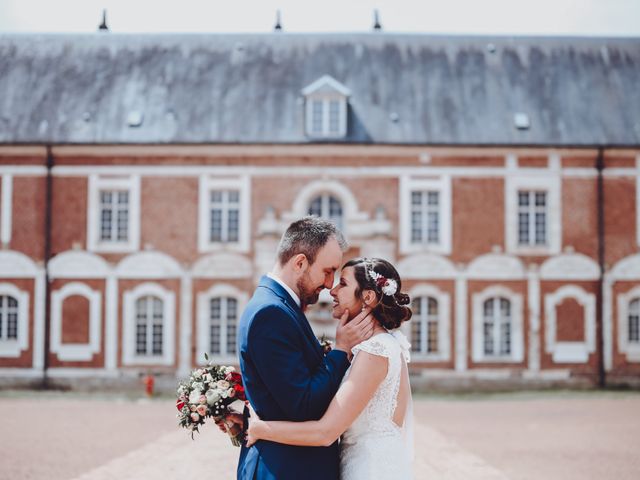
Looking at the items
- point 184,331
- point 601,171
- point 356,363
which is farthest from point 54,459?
point 601,171

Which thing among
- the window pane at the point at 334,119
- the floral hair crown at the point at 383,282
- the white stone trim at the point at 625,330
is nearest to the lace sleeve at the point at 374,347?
the floral hair crown at the point at 383,282

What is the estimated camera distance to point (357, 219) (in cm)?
2280

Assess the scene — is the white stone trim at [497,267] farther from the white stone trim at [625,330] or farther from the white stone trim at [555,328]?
the white stone trim at [625,330]

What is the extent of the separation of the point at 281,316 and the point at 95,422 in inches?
501

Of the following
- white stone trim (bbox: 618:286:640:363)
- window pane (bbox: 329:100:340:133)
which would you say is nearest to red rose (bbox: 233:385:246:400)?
window pane (bbox: 329:100:340:133)

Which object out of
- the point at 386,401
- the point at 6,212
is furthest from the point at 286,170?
the point at 386,401

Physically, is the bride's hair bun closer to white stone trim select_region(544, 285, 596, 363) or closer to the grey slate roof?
the grey slate roof

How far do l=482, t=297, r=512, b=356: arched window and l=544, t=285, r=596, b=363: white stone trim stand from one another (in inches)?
42.3

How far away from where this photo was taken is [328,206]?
2308 cm

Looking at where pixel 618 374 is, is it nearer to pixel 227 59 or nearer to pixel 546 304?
pixel 546 304

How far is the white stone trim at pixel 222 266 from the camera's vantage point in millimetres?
22797

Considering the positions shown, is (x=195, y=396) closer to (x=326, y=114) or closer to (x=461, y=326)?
(x=461, y=326)

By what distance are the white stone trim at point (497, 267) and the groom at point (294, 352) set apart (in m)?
19.1

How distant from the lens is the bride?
3.93 meters
